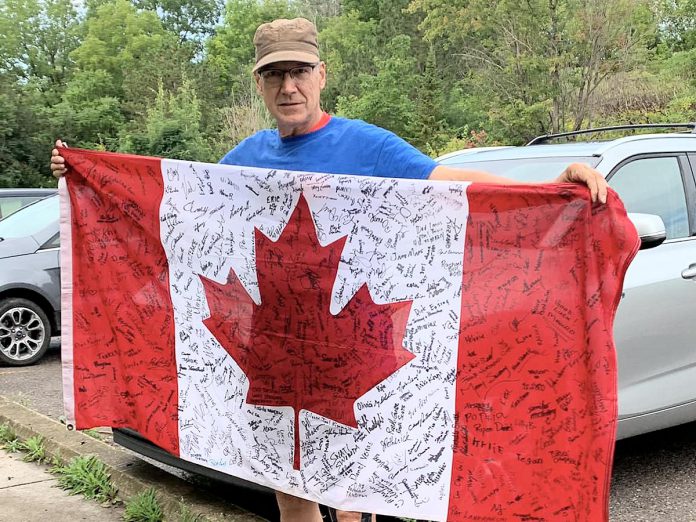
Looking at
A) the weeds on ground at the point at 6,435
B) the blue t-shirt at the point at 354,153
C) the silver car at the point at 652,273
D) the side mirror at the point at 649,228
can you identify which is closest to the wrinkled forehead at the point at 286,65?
the blue t-shirt at the point at 354,153

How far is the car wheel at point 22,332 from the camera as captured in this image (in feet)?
24.7

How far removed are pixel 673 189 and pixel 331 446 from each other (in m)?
2.76

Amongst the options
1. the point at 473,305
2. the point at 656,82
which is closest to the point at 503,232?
the point at 473,305

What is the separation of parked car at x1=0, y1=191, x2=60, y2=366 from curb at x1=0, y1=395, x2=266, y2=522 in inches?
88.1

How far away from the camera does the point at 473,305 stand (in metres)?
2.47

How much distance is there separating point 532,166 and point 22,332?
549 cm

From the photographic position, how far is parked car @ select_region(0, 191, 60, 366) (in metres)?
7.55

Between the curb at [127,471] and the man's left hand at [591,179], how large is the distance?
211 centimetres

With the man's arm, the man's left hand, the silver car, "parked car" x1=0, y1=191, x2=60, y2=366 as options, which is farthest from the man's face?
"parked car" x1=0, y1=191, x2=60, y2=366

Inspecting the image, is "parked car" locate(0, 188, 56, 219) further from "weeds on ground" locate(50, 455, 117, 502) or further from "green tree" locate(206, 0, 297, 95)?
"green tree" locate(206, 0, 297, 95)

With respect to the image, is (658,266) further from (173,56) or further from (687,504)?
(173,56)

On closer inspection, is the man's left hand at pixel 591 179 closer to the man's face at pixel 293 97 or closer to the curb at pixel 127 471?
the man's face at pixel 293 97

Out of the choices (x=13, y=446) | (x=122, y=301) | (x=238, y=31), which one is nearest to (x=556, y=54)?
(x=13, y=446)

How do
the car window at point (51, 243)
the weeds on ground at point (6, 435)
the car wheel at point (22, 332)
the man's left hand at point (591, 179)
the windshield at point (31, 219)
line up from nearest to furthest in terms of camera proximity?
the man's left hand at point (591, 179) → the weeds on ground at point (6, 435) → the car wheel at point (22, 332) → the car window at point (51, 243) → the windshield at point (31, 219)
